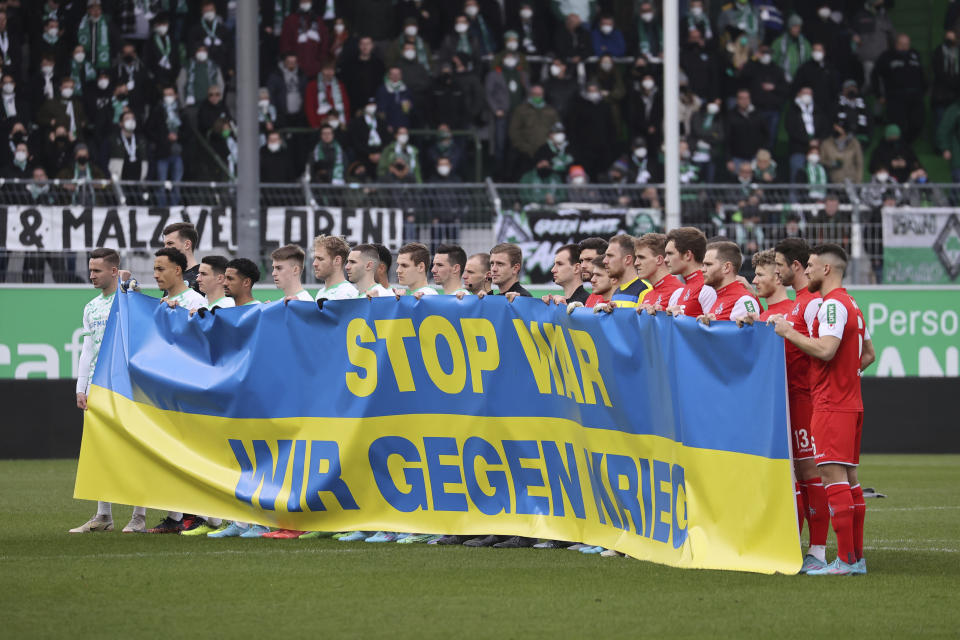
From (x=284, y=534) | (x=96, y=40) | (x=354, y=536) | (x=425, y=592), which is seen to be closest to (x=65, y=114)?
(x=96, y=40)

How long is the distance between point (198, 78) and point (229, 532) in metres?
12.2

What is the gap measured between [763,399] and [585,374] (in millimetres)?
1418

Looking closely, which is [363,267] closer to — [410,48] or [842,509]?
[842,509]

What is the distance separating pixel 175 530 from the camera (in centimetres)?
1108

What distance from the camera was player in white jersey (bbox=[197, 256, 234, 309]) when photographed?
36.3ft

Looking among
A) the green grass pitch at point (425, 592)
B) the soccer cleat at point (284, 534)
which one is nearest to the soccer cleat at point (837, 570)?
the green grass pitch at point (425, 592)

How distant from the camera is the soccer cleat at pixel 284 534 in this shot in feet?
34.8

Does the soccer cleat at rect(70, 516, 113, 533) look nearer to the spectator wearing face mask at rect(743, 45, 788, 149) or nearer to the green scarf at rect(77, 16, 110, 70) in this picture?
the green scarf at rect(77, 16, 110, 70)

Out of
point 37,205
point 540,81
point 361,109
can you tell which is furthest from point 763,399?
point 540,81

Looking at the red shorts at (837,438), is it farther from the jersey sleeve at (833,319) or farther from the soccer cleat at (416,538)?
the soccer cleat at (416,538)

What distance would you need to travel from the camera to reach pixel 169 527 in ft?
36.3

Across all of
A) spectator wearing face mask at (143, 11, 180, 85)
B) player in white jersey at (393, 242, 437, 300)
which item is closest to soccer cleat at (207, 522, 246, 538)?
player in white jersey at (393, 242, 437, 300)

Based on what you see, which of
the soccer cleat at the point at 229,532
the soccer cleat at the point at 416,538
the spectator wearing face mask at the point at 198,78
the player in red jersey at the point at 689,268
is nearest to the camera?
the player in red jersey at the point at 689,268

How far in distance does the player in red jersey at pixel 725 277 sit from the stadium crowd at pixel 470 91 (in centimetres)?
1124
